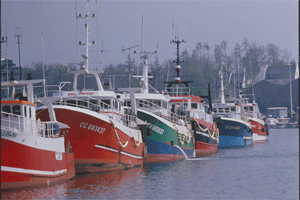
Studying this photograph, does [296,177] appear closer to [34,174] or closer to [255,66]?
[34,174]

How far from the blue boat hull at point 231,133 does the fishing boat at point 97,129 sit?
20.2 meters

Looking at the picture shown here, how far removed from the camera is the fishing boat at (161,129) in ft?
101

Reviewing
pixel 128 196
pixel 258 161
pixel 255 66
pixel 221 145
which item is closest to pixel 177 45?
pixel 221 145

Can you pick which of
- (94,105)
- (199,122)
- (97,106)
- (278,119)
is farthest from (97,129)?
(278,119)

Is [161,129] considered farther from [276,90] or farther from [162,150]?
[276,90]

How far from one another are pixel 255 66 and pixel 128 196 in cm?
10636

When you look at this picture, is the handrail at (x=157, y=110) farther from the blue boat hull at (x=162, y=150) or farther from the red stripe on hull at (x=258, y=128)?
the red stripe on hull at (x=258, y=128)

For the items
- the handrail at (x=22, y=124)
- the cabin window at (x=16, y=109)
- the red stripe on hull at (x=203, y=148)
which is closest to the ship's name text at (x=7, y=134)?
the handrail at (x=22, y=124)

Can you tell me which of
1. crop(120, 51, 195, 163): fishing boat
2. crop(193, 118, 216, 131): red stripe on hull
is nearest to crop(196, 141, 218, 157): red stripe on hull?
crop(193, 118, 216, 131): red stripe on hull

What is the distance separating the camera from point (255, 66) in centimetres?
12300

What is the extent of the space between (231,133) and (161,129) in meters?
19.2

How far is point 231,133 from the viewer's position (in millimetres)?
49094

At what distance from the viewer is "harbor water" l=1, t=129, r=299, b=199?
66.9 feet

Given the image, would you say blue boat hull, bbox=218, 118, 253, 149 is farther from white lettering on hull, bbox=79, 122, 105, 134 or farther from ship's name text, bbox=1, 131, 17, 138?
ship's name text, bbox=1, 131, 17, 138
